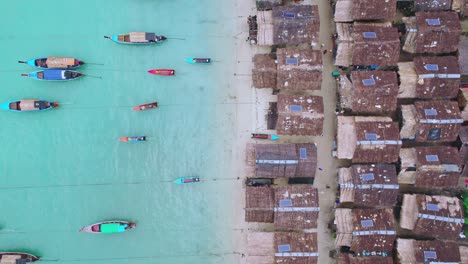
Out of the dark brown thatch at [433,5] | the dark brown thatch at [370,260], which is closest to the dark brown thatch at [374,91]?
the dark brown thatch at [433,5]

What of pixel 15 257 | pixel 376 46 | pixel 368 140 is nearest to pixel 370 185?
pixel 368 140

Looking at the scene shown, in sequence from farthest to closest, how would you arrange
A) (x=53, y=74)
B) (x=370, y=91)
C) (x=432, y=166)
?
(x=53, y=74) < (x=370, y=91) < (x=432, y=166)

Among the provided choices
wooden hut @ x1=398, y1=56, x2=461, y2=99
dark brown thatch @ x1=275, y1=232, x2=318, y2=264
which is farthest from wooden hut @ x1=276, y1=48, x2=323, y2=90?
dark brown thatch @ x1=275, y1=232, x2=318, y2=264

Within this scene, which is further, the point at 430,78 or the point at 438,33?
the point at 438,33

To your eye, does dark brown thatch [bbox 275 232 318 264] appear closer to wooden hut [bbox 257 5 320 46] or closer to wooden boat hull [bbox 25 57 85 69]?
wooden hut [bbox 257 5 320 46]

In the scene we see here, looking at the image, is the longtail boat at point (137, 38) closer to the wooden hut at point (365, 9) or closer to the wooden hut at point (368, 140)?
the wooden hut at point (365, 9)

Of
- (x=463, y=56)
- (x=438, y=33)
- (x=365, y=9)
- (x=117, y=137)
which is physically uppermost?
(x=365, y=9)

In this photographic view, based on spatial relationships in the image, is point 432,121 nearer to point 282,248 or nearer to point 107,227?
point 282,248
